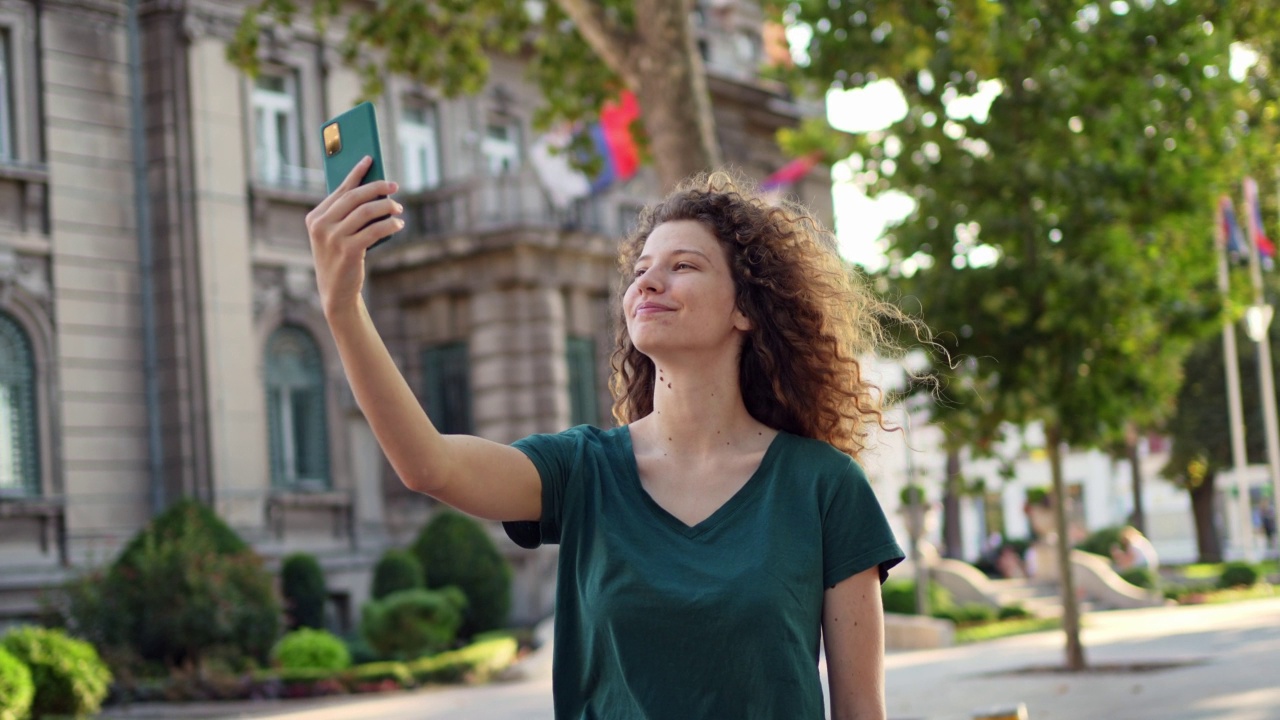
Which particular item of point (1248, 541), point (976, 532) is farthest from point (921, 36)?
point (976, 532)

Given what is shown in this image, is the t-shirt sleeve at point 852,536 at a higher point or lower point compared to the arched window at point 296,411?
lower

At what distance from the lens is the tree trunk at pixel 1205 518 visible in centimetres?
4516

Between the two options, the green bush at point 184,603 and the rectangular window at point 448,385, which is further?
the rectangular window at point 448,385

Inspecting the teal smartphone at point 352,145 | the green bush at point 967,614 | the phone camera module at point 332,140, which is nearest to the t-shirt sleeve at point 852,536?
the teal smartphone at point 352,145

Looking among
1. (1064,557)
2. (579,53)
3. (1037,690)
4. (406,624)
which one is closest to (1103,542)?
(1064,557)

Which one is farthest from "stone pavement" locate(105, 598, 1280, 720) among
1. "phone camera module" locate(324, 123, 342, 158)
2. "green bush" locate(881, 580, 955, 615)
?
"phone camera module" locate(324, 123, 342, 158)

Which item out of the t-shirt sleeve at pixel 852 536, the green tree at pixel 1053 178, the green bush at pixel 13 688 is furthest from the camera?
the green tree at pixel 1053 178

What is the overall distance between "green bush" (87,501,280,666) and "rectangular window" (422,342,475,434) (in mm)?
6640

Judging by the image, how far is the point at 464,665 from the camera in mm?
18156

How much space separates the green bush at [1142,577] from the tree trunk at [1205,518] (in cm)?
1306

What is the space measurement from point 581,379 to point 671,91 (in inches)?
489

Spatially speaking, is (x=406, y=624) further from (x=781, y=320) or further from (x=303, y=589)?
(x=781, y=320)

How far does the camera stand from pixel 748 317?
339cm

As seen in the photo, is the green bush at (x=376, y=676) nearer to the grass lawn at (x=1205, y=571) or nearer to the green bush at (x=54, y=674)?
the green bush at (x=54, y=674)
